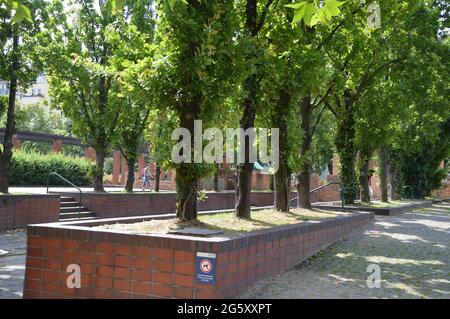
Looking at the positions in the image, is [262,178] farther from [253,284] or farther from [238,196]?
[253,284]

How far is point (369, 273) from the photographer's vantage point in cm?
813

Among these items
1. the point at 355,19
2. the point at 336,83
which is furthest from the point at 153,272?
the point at 355,19

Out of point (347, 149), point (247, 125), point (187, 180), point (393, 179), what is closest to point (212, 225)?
point (187, 180)

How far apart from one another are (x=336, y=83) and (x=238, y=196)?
632cm

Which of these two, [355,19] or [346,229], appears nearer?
[346,229]

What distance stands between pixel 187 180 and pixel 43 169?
2616cm

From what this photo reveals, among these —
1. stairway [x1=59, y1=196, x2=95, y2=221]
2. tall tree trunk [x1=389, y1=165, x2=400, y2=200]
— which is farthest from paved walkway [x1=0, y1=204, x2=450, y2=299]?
tall tree trunk [x1=389, y1=165, x2=400, y2=200]

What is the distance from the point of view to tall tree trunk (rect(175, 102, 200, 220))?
7.80m

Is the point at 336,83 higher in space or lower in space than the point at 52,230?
higher

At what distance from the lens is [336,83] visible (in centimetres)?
1494

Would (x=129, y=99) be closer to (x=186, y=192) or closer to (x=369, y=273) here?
(x=186, y=192)

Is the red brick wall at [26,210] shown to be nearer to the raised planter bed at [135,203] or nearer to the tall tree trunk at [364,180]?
the raised planter bed at [135,203]

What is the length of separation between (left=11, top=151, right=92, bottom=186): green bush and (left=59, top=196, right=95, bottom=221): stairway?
12483 mm

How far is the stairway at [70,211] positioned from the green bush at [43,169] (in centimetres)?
1248
